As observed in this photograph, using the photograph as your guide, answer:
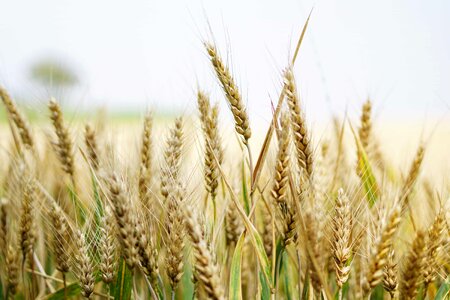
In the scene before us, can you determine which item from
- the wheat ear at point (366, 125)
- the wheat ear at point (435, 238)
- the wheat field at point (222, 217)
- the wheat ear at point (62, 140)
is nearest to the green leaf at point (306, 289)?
the wheat field at point (222, 217)

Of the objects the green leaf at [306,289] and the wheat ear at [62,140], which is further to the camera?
the wheat ear at [62,140]

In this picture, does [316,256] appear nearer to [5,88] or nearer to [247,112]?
[247,112]

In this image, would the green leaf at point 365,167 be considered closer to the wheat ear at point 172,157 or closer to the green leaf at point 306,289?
the green leaf at point 306,289

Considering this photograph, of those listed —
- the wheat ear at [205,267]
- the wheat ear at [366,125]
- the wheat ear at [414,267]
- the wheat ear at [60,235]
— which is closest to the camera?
the wheat ear at [205,267]

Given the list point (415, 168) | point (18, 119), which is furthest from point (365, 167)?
point (18, 119)

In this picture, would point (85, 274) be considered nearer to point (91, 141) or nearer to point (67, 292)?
point (67, 292)

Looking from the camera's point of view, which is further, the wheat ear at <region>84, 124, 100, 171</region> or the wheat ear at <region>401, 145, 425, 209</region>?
the wheat ear at <region>84, 124, 100, 171</region>

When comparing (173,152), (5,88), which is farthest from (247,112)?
(5,88)

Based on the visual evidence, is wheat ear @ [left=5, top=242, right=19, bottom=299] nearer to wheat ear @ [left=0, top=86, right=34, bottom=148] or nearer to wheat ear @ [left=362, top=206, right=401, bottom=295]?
wheat ear @ [left=0, top=86, right=34, bottom=148]

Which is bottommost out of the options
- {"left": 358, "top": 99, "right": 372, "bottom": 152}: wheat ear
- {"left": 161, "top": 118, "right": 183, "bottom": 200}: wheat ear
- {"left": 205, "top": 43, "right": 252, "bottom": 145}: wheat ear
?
{"left": 161, "top": 118, "right": 183, "bottom": 200}: wheat ear

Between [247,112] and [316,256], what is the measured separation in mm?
386

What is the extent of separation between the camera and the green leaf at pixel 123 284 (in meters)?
1.56

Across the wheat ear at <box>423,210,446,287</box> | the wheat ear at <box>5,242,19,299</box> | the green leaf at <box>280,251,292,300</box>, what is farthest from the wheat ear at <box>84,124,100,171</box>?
the wheat ear at <box>423,210,446,287</box>

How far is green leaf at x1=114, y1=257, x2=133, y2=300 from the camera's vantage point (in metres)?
1.56
